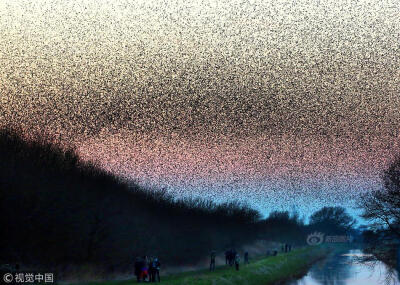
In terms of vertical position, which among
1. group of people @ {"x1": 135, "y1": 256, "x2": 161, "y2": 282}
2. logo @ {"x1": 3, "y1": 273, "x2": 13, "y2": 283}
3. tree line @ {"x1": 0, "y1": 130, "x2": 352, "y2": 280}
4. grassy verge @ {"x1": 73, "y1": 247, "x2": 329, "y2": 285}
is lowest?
grassy verge @ {"x1": 73, "y1": 247, "x2": 329, "y2": 285}

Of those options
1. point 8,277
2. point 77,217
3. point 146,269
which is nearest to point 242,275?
point 146,269

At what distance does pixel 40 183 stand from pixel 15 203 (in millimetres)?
5308

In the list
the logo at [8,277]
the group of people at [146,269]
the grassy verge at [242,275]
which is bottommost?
the grassy verge at [242,275]

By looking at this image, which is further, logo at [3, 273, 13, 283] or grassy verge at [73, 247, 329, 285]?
grassy verge at [73, 247, 329, 285]

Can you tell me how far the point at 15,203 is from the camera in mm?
41844

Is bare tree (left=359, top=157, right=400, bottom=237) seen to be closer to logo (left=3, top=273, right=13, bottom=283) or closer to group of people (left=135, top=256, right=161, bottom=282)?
group of people (left=135, top=256, right=161, bottom=282)

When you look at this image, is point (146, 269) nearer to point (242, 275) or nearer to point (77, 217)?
point (77, 217)

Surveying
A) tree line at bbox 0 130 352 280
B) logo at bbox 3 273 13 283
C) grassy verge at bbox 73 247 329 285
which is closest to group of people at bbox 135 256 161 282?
grassy verge at bbox 73 247 329 285

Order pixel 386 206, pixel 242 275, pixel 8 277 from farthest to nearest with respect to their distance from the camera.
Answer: pixel 242 275 → pixel 386 206 → pixel 8 277

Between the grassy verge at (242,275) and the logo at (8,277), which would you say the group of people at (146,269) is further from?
the logo at (8,277)

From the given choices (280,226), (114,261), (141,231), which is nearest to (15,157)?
(114,261)

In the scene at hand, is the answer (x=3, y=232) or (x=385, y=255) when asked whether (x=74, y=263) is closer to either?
(x=3, y=232)

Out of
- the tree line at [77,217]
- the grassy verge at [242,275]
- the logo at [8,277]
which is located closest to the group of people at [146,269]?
the grassy verge at [242,275]

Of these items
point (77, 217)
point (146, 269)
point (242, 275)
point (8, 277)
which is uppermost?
point (77, 217)
